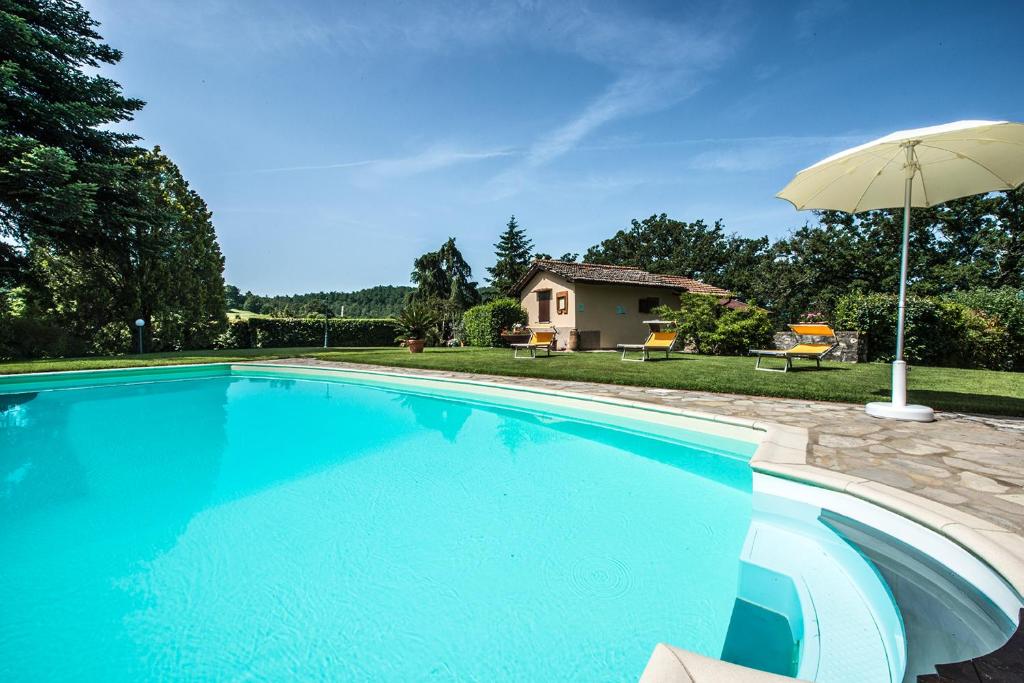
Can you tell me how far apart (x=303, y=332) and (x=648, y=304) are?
18450 millimetres

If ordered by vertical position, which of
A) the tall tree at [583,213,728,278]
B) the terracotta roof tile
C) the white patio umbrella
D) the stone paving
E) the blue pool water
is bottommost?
the blue pool water

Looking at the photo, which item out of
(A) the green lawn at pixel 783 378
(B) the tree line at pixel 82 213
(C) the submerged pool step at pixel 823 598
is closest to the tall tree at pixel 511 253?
(B) the tree line at pixel 82 213

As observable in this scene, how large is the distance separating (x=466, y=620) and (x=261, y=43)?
11.1 meters

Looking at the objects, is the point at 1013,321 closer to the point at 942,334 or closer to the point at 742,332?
the point at 942,334

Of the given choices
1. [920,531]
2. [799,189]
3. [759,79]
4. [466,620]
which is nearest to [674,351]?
[759,79]

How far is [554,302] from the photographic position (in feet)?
62.2

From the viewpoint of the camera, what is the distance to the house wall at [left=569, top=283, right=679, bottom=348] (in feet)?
60.2

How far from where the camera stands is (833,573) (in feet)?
7.93

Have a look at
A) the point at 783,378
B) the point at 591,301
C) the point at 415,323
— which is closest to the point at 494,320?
the point at 415,323

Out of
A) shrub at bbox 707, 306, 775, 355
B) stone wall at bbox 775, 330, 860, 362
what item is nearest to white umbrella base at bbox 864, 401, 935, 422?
stone wall at bbox 775, 330, 860, 362

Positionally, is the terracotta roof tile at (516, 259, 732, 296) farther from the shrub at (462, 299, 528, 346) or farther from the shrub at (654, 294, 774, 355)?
the shrub at (654, 294, 774, 355)

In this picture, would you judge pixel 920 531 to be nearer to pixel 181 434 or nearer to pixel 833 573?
pixel 833 573

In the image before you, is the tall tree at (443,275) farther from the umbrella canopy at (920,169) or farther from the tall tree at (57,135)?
the umbrella canopy at (920,169)

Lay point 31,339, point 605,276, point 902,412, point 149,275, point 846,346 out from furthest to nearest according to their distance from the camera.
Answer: point 605,276 < point 149,275 < point 31,339 < point 846,346 < point 902,412
